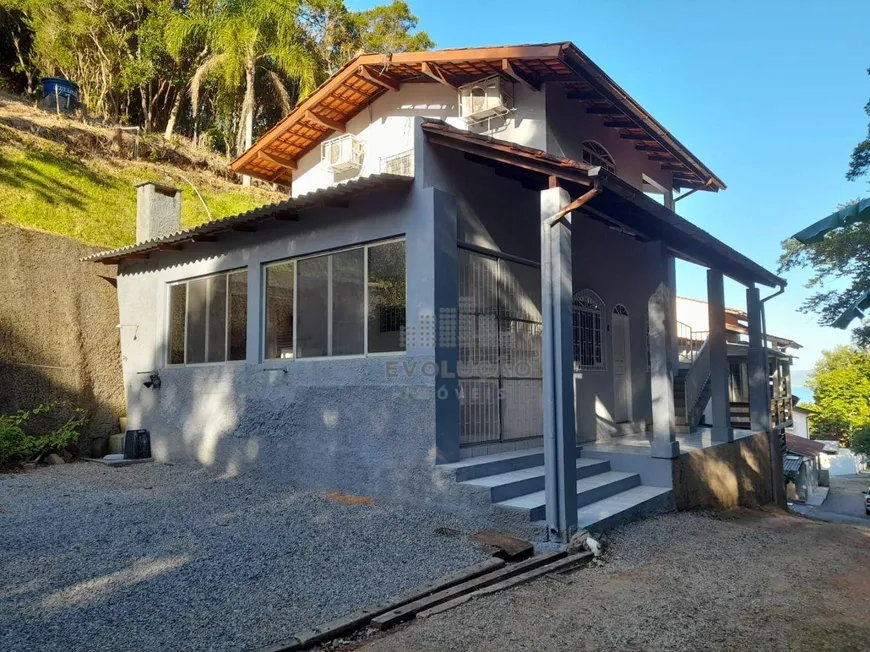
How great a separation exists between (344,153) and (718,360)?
755 cm

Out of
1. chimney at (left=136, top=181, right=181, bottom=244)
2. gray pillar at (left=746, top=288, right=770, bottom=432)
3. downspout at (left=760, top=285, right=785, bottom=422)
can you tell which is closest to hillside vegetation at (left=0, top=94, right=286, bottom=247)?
chimney at (left=136, top=181, right=181, bottom=244)

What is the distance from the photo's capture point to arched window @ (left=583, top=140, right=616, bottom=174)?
10.4 m

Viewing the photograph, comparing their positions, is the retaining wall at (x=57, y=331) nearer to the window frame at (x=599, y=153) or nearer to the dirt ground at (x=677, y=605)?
the dirt ground at (x=677, y=605)

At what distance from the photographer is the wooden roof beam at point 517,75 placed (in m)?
8.88

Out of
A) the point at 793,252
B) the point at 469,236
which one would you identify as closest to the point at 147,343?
the point at 469,236

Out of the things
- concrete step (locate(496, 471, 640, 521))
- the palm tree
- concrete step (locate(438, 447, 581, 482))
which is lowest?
concrete step (locate(496, 471, 640, 521))

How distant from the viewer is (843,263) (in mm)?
21406

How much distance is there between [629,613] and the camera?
160 inches

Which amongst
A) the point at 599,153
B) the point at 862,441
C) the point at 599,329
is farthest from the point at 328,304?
the point at 862,441

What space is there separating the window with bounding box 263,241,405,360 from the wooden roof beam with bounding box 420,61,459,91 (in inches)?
152

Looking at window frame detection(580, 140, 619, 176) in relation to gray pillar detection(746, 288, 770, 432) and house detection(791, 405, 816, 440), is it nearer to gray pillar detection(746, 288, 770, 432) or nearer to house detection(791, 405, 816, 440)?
gray pillar detection(746, 288, 770, 432)

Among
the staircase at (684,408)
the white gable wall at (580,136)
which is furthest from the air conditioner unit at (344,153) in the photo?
the staircase at (684,408)

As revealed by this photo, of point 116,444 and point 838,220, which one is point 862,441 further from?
point 116,444

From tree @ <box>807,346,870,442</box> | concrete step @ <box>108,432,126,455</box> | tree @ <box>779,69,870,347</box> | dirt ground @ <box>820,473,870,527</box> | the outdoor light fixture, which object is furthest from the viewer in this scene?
tree @ <box>807,346,870,442</box>
